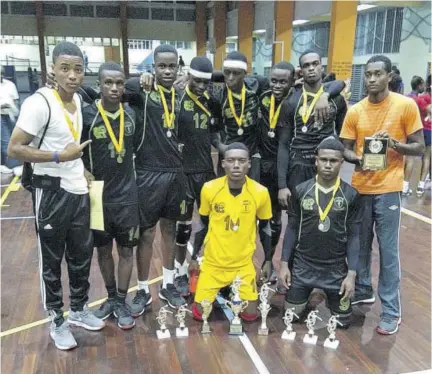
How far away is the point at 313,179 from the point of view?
10.7 ft

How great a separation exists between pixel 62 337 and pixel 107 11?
76.2 feet

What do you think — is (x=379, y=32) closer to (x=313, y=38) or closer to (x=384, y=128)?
(x=313, y=38)

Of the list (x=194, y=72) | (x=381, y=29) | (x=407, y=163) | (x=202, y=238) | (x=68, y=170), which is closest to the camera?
(x=68, y=170)

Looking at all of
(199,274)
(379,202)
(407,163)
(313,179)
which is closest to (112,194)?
(199,274)

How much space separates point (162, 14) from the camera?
79.4 feet

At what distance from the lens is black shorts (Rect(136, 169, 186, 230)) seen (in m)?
3.28

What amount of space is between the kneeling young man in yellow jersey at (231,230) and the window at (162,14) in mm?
22898

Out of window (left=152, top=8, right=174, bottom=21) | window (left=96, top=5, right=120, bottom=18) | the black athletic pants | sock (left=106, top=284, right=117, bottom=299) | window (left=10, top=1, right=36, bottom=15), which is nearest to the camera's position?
the black athletic pants

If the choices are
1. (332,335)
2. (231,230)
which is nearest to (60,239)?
(231,230)

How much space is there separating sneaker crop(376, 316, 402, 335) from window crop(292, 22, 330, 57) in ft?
55.2

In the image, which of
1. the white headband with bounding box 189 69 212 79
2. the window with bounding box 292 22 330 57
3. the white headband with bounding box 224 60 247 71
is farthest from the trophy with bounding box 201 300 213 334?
the window with bounding box 292 22 330 57

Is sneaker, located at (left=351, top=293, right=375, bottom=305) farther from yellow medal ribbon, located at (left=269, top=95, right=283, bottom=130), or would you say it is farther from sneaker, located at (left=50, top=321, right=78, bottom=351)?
sneaker, located at (left=50, top=321, right=78, bottom=351)

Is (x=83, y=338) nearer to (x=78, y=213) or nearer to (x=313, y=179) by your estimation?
(x=78, y=213)

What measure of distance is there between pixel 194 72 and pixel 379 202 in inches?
Answer: 64.8
